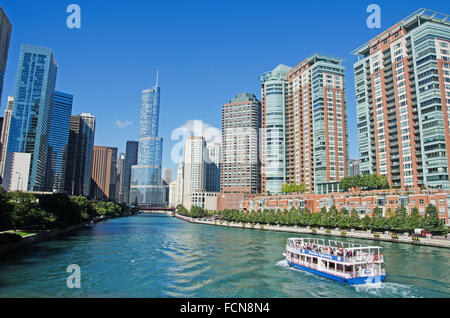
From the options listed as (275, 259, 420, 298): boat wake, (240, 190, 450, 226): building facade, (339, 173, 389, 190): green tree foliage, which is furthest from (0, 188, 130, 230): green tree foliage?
(339, 173, 389, 190): green tree foliage

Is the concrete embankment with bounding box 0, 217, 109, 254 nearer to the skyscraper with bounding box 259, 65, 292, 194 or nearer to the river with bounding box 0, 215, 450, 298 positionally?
the river with bounding box 0, 215, 450, 298

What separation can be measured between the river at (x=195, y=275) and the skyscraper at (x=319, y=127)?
312 ft

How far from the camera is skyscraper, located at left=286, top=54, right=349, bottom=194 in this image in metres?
163

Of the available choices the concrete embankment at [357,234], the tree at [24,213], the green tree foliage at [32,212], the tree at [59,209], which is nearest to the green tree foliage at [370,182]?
the concrete embankment at [357,234]

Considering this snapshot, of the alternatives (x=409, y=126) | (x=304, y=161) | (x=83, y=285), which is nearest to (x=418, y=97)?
(x=409, y=126)

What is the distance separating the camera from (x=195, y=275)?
46.9 m

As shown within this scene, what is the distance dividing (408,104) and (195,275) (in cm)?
11476

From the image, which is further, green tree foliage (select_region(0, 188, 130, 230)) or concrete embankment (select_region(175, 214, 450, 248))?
concrete embankment (select_region(175, 214, 450, 248))

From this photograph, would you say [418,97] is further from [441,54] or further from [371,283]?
[371,283]

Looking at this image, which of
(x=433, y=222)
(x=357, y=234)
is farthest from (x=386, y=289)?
(x=357, y=234)

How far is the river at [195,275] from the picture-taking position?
3844cm

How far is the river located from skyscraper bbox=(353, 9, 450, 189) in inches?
2298

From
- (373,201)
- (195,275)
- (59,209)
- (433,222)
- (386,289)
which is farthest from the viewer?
(373,201)

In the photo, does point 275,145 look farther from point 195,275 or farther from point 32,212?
point 195,275
